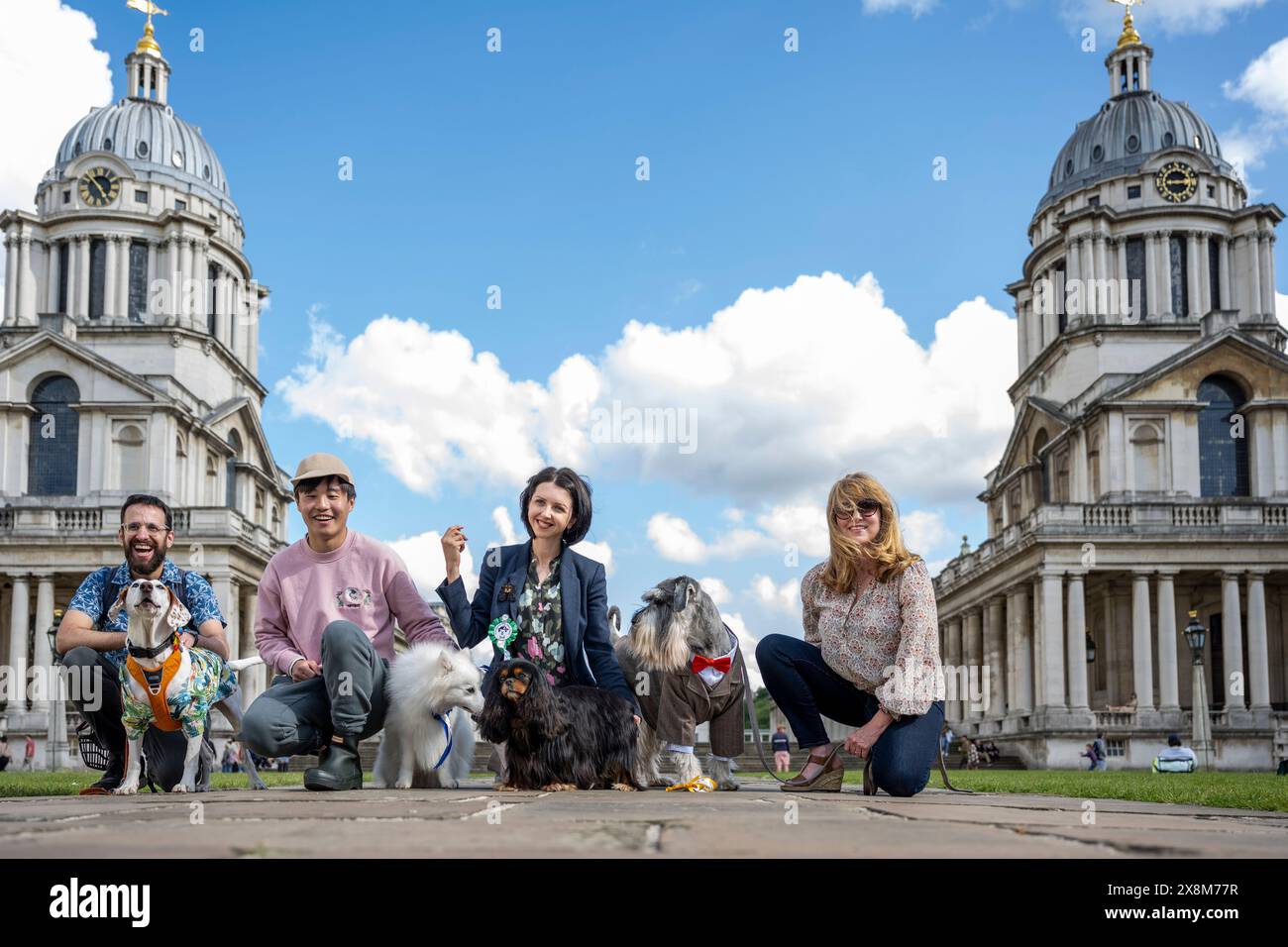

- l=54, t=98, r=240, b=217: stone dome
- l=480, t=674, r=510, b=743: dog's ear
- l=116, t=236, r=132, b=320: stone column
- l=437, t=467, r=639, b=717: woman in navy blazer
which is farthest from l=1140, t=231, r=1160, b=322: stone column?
l=480, t=674, r=510, b=743: dog's ear

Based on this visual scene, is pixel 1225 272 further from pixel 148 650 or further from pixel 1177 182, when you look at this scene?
pixel 148 650

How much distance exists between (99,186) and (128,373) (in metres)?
12.5

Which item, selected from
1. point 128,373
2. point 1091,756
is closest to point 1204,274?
point 1091,756

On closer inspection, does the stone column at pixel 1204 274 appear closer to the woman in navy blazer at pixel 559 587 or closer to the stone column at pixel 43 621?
the stone column at pixel 43 621

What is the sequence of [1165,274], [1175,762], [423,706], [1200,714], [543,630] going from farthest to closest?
[1165,274] < [1200,714] < [1175,762] < [543,630] < [423,706]

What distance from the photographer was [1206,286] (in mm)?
55062

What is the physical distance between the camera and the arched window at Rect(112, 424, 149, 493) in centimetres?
5041

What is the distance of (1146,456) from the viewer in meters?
48.7

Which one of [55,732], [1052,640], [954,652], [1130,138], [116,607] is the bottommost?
[55,732]

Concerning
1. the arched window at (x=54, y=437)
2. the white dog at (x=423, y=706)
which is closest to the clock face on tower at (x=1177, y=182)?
the arched window at (x=54, y=437)

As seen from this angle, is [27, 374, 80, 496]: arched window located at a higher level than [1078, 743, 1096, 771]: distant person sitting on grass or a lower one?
higher

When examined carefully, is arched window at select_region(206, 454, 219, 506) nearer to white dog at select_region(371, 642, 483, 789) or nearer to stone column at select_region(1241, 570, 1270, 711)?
stone column at select_region(1241, 570, 1270, 711)

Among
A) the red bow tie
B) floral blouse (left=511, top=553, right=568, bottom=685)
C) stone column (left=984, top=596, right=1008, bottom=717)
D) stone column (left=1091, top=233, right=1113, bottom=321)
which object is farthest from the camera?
stone column (left=1091, top=233, right=1113, bottom=321)

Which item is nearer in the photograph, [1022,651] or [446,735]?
[446,735]
